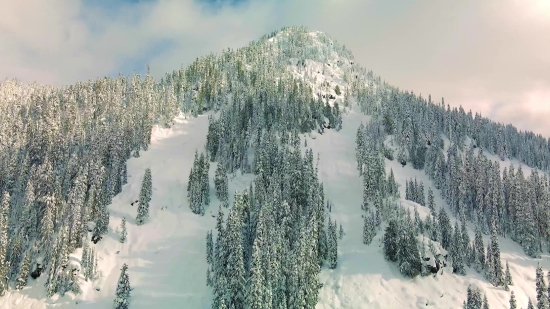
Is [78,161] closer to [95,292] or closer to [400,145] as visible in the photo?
[95,292]

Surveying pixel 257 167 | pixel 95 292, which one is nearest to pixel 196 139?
pixel 257 167

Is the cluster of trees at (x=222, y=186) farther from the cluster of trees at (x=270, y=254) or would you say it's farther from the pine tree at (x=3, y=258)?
the pine tree at (x=3, y=258)

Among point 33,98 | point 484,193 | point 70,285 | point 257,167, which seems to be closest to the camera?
point 70,285

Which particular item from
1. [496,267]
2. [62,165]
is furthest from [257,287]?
[62,165]

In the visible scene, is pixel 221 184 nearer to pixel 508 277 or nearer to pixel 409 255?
pixel 409 255

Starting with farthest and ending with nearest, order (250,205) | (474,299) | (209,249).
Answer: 1. (250,205)
2. (209,249)
3. (474,299)

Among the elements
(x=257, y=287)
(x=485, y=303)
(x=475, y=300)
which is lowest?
(x=485, y=303)


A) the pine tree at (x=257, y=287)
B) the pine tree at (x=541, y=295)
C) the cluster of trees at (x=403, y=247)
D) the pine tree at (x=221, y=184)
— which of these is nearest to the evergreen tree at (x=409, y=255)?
the cluster of trees at (x=403, y=247)
